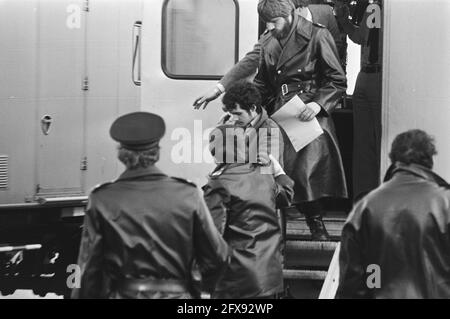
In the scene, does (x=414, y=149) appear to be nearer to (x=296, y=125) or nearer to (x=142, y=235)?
(x=142, y=235)

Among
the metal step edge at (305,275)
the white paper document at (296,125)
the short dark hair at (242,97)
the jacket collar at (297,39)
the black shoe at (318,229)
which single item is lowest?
the metal step edge at (305,275)

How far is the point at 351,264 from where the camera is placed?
4.74 m

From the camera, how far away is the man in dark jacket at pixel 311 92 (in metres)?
6.52

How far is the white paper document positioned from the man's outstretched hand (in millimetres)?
478

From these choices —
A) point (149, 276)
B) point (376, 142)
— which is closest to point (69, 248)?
point (376, 142)

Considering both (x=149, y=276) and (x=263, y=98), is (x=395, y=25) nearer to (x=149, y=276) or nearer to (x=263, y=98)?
(x=263, y=98)

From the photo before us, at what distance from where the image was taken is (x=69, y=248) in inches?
356

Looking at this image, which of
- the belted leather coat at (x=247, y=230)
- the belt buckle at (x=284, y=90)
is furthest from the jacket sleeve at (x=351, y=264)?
the belt buckle at (x=284, y=90)

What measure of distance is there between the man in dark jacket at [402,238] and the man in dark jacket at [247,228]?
817mm

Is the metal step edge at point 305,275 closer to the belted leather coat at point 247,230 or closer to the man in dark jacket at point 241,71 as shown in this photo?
the belted leather coat at point 247,230

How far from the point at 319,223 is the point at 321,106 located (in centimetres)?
78

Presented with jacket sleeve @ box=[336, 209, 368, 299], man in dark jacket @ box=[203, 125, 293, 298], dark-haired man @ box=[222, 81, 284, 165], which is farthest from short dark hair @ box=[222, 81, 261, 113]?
jacket sleeve @ box=[336, 209, 368, 299]

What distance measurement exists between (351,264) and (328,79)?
2089mm

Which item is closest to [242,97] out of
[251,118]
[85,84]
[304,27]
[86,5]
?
[251,118]
